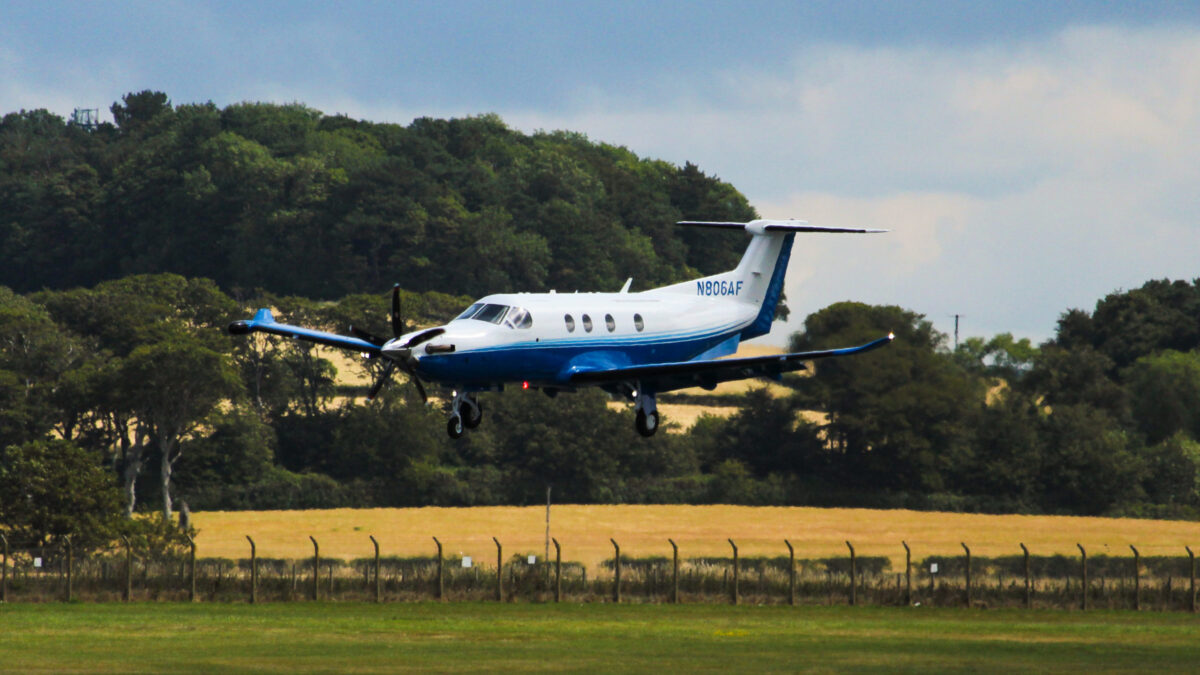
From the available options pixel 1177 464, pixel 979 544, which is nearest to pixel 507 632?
pixel 979 544

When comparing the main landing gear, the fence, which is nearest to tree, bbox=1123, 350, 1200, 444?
the fence

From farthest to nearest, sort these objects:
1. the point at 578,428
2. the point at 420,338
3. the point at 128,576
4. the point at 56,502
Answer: the point at 578,428
the point at 56,502
the point at 128,576
the point at 420,338

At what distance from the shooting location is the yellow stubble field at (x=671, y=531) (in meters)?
123

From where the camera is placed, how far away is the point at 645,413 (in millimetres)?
53656

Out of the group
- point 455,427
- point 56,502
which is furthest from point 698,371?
point 56,502

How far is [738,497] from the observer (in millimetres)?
143000

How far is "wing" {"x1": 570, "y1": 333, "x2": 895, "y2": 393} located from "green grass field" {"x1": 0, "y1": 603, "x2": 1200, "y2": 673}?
9135 mm

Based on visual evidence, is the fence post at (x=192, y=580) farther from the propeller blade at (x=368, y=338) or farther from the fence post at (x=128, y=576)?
the propeller blade at (x=368, y=338)

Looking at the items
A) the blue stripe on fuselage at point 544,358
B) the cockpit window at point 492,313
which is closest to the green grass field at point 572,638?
the blue stripe on fuselage at point 544,358

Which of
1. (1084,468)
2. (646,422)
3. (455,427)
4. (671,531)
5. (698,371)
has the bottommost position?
(671,531)

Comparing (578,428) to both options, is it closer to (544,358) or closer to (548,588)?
(548,588)

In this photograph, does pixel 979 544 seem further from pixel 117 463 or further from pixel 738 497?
pixel 117 463

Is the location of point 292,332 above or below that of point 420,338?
above

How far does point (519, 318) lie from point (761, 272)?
48.8 ft
